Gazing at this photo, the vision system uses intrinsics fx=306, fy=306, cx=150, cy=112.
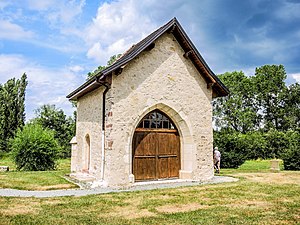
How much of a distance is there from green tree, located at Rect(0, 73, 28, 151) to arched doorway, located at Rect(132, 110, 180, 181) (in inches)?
991

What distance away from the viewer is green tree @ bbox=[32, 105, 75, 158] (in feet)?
110

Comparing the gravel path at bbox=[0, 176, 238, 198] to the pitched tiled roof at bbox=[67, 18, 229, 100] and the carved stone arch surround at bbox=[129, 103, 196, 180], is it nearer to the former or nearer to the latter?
the carved stone arch surround at bbox=[129, 103, 196, 180]

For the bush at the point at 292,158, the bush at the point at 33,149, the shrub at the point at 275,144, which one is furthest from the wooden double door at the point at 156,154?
the shrub at the point at 275,144

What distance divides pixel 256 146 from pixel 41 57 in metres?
21.4

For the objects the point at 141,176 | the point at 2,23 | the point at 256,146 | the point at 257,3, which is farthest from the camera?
the point at 256,146

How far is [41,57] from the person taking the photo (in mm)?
12352

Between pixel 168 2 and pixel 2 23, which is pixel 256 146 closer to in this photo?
pixel 168 2

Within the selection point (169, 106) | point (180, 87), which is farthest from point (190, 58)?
point (169, 106)

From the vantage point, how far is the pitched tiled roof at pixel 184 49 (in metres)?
10.7

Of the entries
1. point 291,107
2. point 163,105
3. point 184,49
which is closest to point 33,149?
point 163,105

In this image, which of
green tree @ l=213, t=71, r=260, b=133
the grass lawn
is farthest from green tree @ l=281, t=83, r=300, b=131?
the grass lawn

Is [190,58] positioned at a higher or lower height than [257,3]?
lower

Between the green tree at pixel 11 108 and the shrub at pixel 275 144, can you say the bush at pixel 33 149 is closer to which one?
the green tree at pixel 11 108

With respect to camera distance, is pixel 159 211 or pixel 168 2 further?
pixel 168 2
